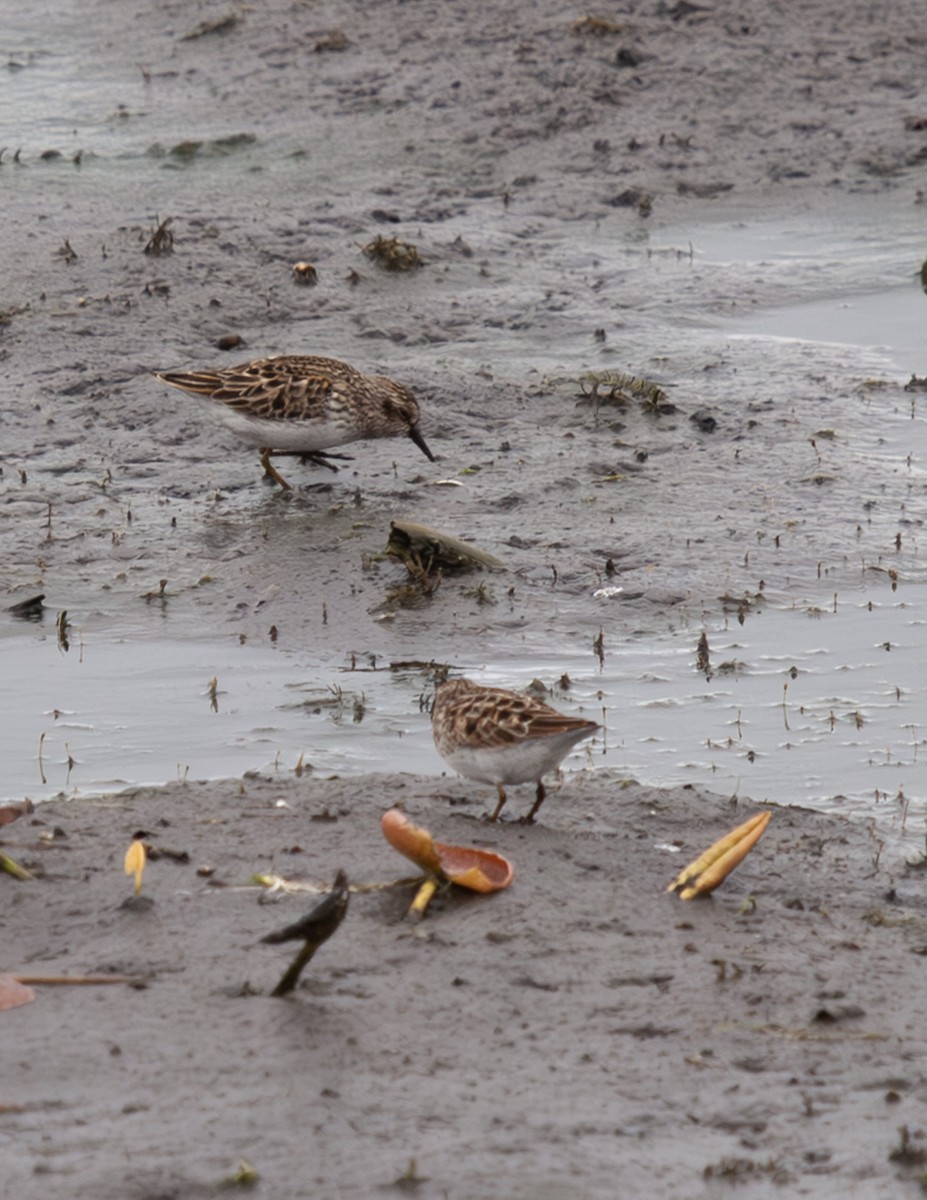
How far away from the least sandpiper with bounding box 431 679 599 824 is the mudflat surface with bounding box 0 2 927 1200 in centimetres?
23

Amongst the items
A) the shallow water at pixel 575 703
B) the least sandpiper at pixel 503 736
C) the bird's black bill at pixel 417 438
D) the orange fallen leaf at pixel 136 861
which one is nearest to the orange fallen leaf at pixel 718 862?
the least sandpiper at pixel 503 736

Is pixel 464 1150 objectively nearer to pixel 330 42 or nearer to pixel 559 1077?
pixel 559 1077

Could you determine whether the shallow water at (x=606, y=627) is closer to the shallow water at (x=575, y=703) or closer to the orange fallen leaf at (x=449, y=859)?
the shallow water at (x=575, y=703)

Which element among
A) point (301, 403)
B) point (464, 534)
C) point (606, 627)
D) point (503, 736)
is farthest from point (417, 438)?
point (503, 736)

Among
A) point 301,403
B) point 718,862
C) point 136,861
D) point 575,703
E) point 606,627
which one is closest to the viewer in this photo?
point 136,861

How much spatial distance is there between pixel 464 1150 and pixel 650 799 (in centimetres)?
261

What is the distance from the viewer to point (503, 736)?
666 cm

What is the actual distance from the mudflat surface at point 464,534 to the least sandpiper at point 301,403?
1.17 feet

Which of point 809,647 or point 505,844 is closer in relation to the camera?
point 505,844

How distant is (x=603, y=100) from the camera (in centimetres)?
1688

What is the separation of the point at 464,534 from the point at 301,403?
1302mm

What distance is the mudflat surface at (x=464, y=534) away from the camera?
5148mm

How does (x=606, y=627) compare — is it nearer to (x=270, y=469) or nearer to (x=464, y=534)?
(x=464, y=534)

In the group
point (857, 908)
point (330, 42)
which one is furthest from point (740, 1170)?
point (330, 42)
